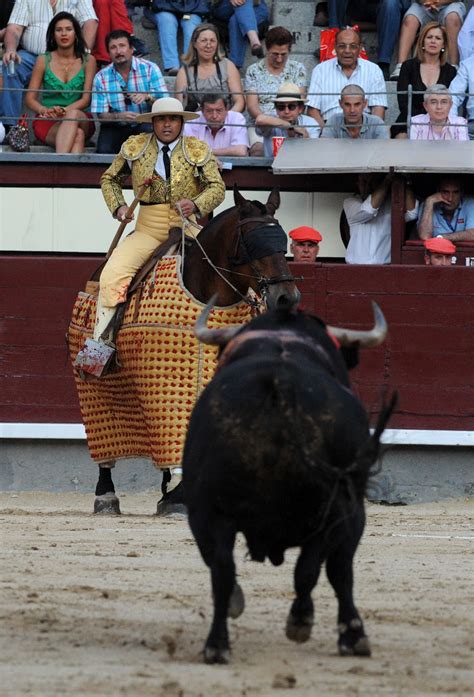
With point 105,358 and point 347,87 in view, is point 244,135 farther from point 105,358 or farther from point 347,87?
point 105,358

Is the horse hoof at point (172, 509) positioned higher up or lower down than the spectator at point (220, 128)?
lower down

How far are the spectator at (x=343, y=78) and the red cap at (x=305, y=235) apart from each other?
108 centimetres

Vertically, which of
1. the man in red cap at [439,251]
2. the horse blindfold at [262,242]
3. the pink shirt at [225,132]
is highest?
the pink shirt at [225,132]

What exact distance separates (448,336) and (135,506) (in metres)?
2.29

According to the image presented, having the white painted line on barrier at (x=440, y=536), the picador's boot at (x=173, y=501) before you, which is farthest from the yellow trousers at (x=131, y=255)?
the white painted line on barrier at (x=440, y=536)

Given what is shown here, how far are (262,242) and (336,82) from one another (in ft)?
12.4

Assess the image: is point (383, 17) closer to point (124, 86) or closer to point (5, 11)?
point (124, 86)

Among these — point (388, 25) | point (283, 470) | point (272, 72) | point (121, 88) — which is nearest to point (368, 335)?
point (283, 470)

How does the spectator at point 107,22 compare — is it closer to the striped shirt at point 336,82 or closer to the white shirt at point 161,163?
the striped shirt at point 336,82

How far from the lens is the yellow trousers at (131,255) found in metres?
7.91

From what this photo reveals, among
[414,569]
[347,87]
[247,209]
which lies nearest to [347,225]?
[347,87]

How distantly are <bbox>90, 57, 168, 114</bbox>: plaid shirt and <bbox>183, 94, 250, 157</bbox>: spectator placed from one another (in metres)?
0.35

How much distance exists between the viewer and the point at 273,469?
3801mm

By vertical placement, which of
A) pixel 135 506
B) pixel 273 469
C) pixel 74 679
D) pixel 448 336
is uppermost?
pixel 273 469
